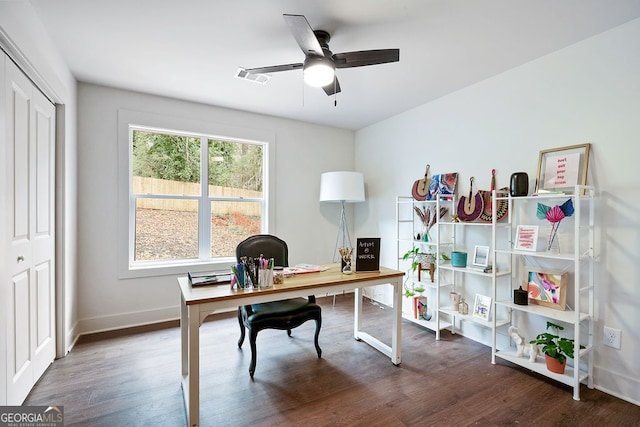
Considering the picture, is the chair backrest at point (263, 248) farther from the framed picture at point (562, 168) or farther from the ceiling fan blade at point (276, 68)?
the framed picture at point (562, 168)

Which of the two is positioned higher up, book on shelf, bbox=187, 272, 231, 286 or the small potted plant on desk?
book on shelf, bbox=187, 272, 231, 286

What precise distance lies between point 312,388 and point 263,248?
→ 117cm

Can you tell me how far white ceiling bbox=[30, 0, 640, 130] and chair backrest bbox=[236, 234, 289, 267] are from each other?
5.02 feet

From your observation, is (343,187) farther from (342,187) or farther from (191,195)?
(191,195)

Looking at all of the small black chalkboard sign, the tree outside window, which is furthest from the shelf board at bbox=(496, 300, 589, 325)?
the tree outside window

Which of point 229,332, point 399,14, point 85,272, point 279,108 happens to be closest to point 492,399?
point 229,332

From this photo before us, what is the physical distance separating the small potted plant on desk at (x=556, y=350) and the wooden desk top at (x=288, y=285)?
113 cm

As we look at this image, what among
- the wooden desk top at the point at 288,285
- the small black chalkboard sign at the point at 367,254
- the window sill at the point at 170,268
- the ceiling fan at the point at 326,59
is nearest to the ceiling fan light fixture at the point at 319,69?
the ceiling fan at the point at 326,59

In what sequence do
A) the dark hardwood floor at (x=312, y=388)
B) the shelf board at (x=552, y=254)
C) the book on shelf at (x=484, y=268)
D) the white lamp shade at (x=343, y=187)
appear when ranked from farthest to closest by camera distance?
the white lamp shade at (x=343, y=187) → the book on shelf at (x=484, y=268) → the shelf board at (x=552, y=254) → the dark hardwood floor at (x=312, y=388)

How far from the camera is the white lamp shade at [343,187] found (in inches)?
148

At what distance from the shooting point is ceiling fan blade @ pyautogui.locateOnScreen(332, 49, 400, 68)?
182 centimetres

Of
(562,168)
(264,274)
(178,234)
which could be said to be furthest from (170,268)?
(562,168)

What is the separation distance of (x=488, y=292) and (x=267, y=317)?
2057 mm

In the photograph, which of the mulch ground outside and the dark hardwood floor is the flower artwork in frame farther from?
the mulch ground outside
